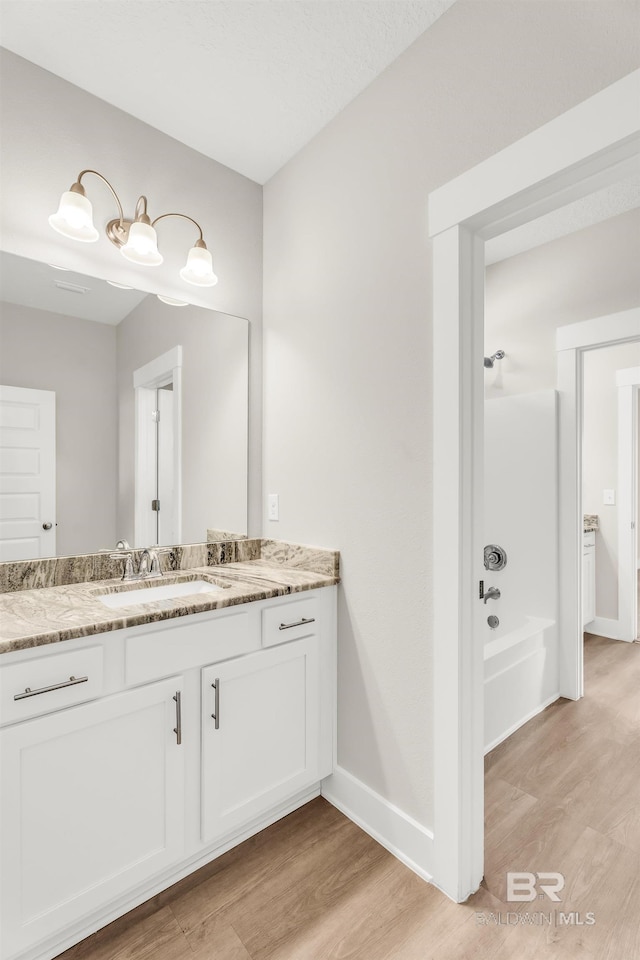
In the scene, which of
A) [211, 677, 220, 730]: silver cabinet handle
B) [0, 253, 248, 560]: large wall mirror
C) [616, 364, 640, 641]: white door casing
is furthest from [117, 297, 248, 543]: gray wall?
[616, 364, 640, 641]: white door casing

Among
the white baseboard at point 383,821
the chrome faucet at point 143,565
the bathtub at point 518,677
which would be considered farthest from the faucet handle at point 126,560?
the bathtub at point 518,677

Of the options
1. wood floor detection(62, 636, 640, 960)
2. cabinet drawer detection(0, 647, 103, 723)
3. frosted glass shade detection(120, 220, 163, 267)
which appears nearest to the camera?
cabinet drawer detection(0, 647, 103, 723)

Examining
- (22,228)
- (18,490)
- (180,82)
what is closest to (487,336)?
(180,82)

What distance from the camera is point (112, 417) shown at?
1.81 meters

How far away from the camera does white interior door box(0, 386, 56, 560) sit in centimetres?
154

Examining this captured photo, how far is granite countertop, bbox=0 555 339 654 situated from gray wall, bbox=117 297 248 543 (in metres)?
0.25

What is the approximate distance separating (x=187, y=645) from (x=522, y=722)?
71.8 inches

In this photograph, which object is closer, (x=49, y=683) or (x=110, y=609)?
(x=49, y=683)

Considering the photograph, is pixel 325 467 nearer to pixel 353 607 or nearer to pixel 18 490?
pixel 353 607

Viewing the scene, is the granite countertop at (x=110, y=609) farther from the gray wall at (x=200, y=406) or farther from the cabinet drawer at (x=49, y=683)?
the gray wall at (x=200, y=406)

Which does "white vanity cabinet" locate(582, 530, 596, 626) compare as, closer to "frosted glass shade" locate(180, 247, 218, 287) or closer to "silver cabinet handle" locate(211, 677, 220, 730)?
"silver cabinet handle" locate(211, 677, 220, 730)

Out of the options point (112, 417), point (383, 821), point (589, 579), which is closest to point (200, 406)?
point (112, 417)

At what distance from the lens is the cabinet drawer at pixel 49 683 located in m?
1.09

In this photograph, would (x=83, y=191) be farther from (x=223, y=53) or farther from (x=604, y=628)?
(x=604, y=628)
